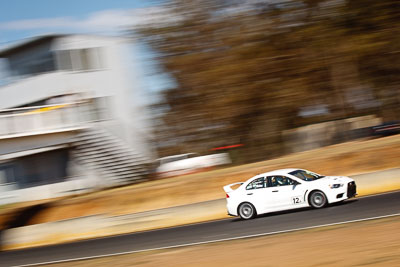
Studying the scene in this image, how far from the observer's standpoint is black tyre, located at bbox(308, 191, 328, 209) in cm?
1612

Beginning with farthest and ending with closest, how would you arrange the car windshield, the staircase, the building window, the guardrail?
the building window
the staircase
the guardrail
the car windshield

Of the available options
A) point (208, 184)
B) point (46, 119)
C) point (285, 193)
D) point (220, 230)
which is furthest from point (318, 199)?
point (46, 119)

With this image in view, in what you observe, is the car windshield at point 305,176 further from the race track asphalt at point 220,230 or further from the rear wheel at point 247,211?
the rear wheel at point 247,211

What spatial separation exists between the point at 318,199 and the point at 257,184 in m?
1.78

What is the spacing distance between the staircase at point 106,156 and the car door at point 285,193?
637 inches

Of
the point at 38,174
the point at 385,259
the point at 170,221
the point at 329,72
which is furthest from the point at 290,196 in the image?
the point at 38,174

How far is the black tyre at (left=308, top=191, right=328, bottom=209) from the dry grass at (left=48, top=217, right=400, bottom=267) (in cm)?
334

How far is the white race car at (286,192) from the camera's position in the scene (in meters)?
16.0

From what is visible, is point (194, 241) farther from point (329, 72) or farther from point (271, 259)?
point (329, 72)

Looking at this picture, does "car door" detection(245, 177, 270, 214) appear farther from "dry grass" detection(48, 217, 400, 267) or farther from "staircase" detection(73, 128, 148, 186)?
"staircase" detection(73, 128, 148, 186)

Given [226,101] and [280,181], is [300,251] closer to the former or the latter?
[280,181]

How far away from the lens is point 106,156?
3175 cm

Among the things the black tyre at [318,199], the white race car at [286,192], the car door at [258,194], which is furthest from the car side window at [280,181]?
the black tyre at [318,199]

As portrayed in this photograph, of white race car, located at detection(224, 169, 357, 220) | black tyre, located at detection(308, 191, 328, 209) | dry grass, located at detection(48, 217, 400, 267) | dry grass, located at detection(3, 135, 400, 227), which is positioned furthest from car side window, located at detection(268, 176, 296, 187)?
dry grass, located at detection(3, 135, 400, 227)
